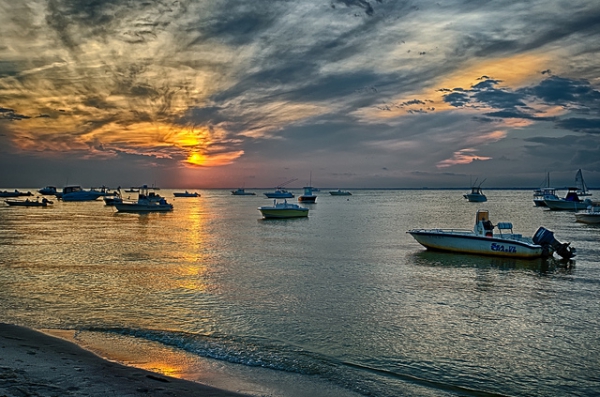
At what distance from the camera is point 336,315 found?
14625 millimetres

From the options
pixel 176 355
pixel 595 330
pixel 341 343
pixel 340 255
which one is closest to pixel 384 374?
pixel 341 343

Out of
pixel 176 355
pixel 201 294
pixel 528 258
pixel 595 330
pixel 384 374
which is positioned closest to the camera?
pixel 384 374

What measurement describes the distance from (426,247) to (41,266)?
22.1 m

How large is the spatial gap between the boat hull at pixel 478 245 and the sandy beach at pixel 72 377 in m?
22.4

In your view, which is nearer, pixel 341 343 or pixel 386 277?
pixel 341 343

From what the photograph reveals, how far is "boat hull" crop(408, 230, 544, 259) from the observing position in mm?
26312

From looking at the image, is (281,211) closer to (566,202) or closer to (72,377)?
(72,377)

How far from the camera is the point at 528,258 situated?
26.5m

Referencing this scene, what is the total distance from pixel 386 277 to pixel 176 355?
12646 mm

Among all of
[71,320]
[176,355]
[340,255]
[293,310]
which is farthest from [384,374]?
[340,255]

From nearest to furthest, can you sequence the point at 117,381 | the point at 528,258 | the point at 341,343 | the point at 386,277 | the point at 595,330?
the point at 117,381 < the point at 341,343 < the point at 595,330 < the point at 386,277 < the point at 528,258

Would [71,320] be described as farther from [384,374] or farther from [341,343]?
[384,374]

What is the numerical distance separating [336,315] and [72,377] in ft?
26.3

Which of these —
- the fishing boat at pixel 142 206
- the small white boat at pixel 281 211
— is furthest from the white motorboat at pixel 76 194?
the small white boat at pixel 281 211
